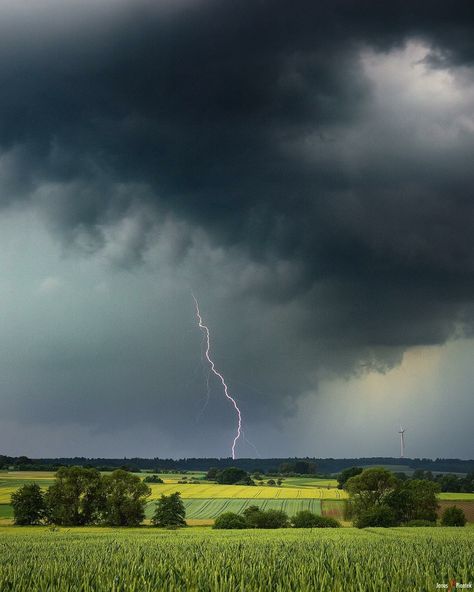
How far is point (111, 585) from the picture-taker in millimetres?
8156

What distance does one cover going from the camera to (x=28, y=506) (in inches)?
3041

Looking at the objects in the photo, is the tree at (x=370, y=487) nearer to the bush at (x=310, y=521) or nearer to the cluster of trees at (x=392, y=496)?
the cluster of trees at (x=392, y=496)

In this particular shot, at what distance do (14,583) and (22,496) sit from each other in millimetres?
Result: 80513

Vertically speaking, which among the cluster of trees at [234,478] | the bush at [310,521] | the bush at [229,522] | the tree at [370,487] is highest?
the tree at [370,487]

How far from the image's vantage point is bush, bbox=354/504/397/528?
75.6 metres

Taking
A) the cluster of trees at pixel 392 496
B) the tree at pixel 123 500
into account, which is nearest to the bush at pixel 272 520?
the cluster of trees at pixel 392 496

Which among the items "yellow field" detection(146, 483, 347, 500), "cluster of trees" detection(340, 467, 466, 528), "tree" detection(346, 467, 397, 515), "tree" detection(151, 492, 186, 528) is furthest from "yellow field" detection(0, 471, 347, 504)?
"tree" detection(151, 492, 186, 528)

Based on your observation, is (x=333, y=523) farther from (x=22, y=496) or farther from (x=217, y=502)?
(x=22, y=496)

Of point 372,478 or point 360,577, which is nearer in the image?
point 360,577

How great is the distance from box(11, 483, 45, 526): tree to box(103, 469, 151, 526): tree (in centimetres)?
1032

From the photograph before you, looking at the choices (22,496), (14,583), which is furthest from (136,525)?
(14,583)

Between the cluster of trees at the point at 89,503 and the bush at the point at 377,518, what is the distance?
28350 millimetres

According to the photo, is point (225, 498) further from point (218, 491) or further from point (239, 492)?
point (218, 491)

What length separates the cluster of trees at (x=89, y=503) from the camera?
77.2 meters
